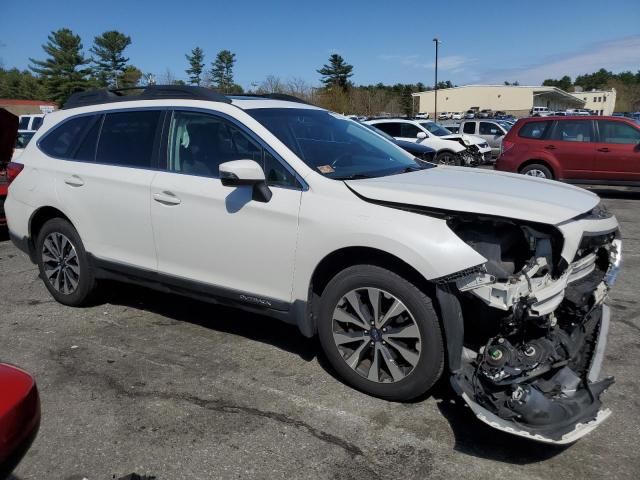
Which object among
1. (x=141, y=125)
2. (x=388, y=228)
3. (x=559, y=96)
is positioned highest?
(x=559, y=96)

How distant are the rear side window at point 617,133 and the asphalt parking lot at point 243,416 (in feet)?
27.2

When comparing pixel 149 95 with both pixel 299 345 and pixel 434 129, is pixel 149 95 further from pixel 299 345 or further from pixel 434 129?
pixel 434 129

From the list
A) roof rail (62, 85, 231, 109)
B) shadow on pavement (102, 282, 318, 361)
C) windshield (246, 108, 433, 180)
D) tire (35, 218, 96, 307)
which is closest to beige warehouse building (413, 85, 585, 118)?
windshield (246, 108, 433, 180)

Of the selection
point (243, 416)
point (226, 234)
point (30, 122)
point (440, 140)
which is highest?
point (30, 122)

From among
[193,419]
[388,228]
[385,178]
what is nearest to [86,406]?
[193,419]

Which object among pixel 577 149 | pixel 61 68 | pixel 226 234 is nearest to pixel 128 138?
pixel 226 234

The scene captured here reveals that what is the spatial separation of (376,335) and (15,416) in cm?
197

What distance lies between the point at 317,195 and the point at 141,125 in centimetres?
183

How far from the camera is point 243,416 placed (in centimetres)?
325

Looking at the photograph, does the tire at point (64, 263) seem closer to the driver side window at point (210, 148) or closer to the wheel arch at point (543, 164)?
the driver side window at point (210, 148)

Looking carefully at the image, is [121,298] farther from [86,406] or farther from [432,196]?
[432,196]

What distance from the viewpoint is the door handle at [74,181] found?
4.67m

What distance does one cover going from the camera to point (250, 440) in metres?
3.01

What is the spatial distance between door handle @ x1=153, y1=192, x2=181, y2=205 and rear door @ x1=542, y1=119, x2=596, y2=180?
10426 millimetres
